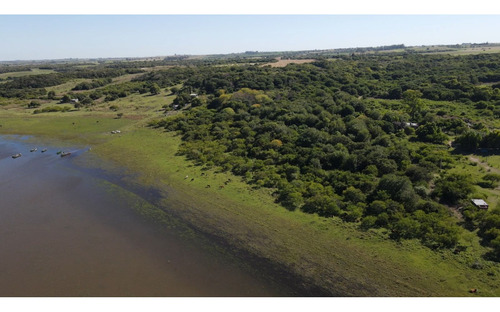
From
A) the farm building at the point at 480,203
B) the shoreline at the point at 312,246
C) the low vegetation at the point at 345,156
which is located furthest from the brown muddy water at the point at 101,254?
the farm building at the point at 480,203

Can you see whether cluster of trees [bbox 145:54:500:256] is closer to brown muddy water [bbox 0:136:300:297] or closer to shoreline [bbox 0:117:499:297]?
shoreline [bbox 0:117:499:297]

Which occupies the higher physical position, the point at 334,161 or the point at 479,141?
the point at 479,141

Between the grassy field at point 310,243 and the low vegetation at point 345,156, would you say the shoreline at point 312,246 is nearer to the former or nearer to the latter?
the grassy field at point 310,243

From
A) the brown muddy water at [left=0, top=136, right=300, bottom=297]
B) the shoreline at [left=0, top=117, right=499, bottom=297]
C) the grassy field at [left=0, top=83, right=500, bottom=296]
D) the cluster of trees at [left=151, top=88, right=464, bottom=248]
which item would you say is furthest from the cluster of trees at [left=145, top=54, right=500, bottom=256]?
the brown muddy water at [left=0, top=136, right=300, bottom=297]

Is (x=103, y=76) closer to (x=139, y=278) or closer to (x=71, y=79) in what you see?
(x=71, y=79)

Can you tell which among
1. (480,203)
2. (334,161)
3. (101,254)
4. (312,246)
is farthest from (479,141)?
(101,254)

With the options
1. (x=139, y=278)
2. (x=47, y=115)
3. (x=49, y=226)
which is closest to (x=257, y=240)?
(x=139, y=278)

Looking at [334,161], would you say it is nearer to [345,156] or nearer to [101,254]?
[345,156]
